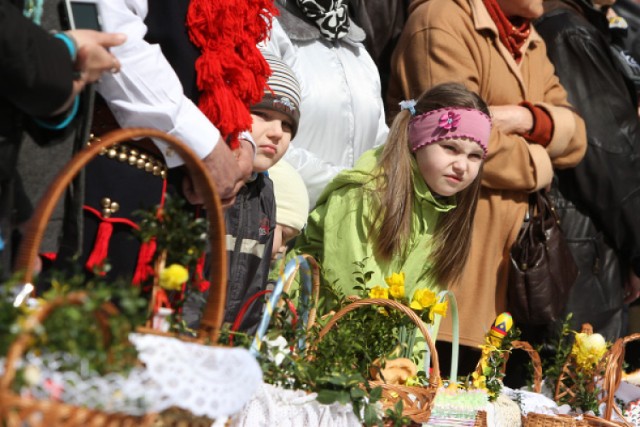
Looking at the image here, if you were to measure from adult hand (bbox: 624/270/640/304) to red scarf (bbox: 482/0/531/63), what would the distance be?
4.06ft

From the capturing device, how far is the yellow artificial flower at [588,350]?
155 inches

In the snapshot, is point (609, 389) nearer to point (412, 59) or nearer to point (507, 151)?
point (507, 151)

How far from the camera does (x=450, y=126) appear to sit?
12.9ft

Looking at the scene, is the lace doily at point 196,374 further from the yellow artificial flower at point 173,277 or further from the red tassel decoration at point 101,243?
the red tassel decoration at point 101,243

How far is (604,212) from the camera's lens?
188 inches

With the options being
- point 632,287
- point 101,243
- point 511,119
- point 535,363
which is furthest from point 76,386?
point 632,287

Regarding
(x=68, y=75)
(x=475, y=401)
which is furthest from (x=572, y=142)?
(x=68, y=75)

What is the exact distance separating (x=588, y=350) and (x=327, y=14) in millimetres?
1704

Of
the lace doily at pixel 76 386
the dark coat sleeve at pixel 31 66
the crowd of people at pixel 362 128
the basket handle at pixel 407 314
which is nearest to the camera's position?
the lace doily at pixel 76 386

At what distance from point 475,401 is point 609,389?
75 centimetres

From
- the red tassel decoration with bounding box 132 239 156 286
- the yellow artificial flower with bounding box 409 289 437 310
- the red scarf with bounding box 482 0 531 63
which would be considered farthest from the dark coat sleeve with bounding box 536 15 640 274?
the red tassel decoration with bounding box 132 239 156 286

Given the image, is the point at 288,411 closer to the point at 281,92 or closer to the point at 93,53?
the point at 93,53

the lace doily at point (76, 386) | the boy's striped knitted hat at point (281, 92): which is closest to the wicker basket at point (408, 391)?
the boy's striped knitted hat at point (281, 92)

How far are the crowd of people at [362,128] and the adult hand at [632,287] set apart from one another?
1 cm
